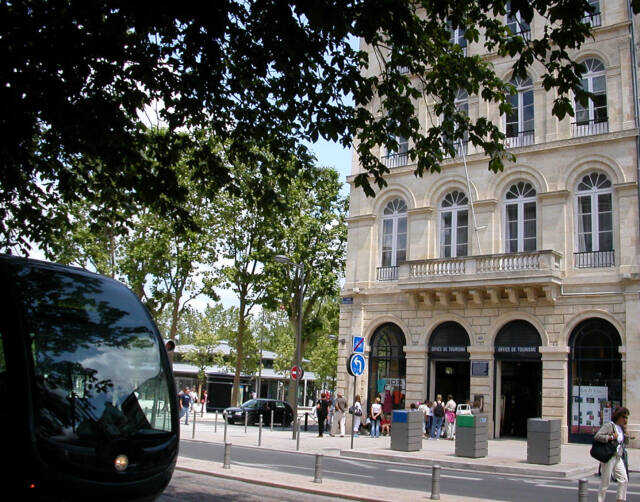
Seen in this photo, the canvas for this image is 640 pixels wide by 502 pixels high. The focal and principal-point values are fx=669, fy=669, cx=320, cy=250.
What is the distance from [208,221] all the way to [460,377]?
16.3 metres

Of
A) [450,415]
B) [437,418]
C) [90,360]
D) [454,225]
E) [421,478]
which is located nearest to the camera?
[90,360]

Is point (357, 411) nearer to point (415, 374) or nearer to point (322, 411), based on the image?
point (322, 411)

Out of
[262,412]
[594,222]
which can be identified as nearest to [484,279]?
[594,222]

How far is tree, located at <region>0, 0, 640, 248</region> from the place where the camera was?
7977 millimetres

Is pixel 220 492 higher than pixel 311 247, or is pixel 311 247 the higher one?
pixel 311 247

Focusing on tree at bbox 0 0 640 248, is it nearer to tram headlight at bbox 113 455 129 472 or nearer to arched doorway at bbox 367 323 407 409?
tram headlight at bbox 113 455 129 472

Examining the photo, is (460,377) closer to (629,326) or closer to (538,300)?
(538,300)

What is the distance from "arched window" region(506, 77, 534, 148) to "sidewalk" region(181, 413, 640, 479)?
39.3 ft

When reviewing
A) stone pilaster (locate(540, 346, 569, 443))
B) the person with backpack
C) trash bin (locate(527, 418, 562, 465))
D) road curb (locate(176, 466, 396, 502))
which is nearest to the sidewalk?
trash bin (locate(527, 418, 562, 465))

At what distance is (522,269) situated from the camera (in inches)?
996

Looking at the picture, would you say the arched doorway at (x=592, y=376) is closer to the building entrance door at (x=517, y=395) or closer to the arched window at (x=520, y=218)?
the building entrance door at (x=517, y=395)

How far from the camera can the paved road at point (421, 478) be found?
12266 mm

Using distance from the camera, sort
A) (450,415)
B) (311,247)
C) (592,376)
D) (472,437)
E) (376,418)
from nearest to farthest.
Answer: (472,437)
(592,376)
(450,415)
(376,418)
(311,247)

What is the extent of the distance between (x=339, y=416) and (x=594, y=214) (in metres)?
13.0
